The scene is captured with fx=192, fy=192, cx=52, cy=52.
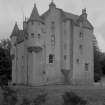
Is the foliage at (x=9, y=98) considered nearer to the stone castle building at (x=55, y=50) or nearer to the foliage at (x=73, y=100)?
the foliage at (x=73, y=100)

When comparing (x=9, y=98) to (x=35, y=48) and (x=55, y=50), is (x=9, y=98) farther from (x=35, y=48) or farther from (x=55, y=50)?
(x=55, y=50)

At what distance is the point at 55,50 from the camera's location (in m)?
38.5

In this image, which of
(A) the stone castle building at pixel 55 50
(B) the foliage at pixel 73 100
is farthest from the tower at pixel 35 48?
(B) the foliage at pixel 73 100

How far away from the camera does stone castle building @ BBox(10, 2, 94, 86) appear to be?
120 ft

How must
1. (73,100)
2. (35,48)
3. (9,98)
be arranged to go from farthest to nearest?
(35,48), (9,98), (73,100)

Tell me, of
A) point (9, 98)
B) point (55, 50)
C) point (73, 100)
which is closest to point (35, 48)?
point (55, 50)

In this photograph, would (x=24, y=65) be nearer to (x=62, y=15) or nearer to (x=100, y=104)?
(x=62, y=15)

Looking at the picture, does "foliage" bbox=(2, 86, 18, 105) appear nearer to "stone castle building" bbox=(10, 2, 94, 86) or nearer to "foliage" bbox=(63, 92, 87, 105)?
"foliage" bbox=(63, 92, 87, 105)

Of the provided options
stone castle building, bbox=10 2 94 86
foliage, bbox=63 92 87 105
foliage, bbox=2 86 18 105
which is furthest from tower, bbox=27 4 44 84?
foliage, bbox=63 92 87 105

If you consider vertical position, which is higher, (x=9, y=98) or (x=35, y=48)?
(x=35, y=48)

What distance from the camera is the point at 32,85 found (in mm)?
35656

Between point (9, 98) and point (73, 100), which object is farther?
point (9, 98)

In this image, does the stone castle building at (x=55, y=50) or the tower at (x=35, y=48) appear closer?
the tower at (x=35, y=48)

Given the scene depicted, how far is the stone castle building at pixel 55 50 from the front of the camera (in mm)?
36469
